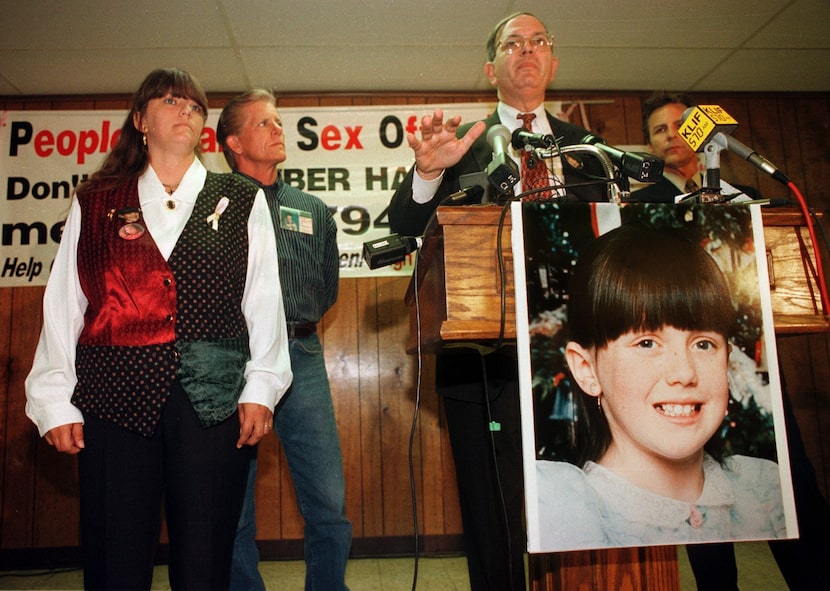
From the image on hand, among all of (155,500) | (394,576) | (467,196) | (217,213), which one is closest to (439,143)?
(467,196)

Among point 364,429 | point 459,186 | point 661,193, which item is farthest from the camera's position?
point 364,429

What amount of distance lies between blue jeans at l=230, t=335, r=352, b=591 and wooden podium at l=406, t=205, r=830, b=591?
792 millimetres

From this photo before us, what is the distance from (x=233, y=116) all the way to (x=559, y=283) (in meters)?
1.73

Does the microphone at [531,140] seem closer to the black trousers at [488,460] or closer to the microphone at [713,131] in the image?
the microphone at [713,131]

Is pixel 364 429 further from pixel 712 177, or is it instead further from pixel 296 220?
pixel 712 177

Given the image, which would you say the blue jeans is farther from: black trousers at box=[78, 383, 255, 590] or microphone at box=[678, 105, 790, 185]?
microphone at box=[678, 105, 790, 185]

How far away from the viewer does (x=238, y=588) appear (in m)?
1.83

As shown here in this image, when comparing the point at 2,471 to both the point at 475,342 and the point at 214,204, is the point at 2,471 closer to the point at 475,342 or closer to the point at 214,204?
the point at 214,204

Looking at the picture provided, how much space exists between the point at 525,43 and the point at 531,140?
652 millimetres

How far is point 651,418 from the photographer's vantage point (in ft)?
2.89

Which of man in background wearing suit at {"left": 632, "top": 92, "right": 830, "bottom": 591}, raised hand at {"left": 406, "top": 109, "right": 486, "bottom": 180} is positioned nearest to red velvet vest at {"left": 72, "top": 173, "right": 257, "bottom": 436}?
raised hand at {"left": 406, "top": 109, "right": 486, "bottom": 180}

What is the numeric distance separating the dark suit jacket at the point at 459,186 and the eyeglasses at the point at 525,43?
0.67 ft

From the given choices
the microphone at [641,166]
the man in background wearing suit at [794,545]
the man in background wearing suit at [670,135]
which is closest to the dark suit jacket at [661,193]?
the man in background wearing suit at [794,545]

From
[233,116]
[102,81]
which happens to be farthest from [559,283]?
[102,81]
